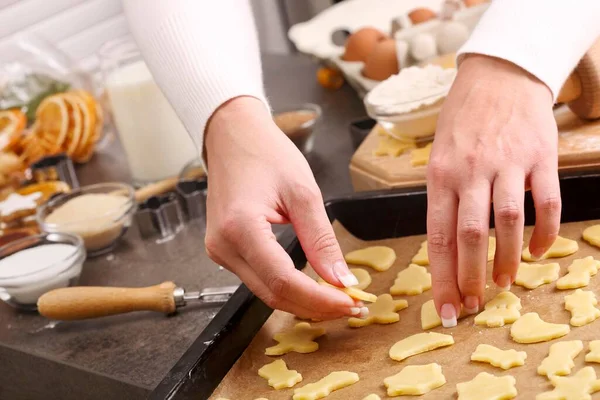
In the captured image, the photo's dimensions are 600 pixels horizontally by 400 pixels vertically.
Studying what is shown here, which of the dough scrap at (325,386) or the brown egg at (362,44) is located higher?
the brown egg at (362,44)

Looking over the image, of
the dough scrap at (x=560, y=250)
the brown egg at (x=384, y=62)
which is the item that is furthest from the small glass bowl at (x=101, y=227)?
the dough scrap at (x=560, y=250)

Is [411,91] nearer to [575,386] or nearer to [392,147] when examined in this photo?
[392,147]

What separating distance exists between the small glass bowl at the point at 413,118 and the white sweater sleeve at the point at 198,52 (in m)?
0.25

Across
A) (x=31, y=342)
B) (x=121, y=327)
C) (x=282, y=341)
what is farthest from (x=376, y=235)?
(x=31, y=342)

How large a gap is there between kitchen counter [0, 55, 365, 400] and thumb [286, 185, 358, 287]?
278mm

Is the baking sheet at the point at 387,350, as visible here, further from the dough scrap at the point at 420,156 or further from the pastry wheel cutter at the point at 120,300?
the dough scrap at the point at 420,156

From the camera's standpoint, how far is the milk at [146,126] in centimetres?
158

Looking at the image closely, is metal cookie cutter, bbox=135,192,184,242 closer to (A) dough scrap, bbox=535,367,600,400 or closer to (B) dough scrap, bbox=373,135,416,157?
(B) dough scrap, bbox=373,135,416,157

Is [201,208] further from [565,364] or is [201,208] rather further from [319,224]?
[565,364]

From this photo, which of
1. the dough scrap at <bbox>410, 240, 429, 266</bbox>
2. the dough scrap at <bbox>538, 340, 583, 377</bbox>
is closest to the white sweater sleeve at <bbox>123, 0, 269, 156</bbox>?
the dough scrap at <bbox>410, 240, 429, 266</bbox>

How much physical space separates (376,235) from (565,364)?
0.43 meters

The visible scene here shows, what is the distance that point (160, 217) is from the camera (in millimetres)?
1449

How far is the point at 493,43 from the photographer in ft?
3.09

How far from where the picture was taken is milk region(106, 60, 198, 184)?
1.58 metres
